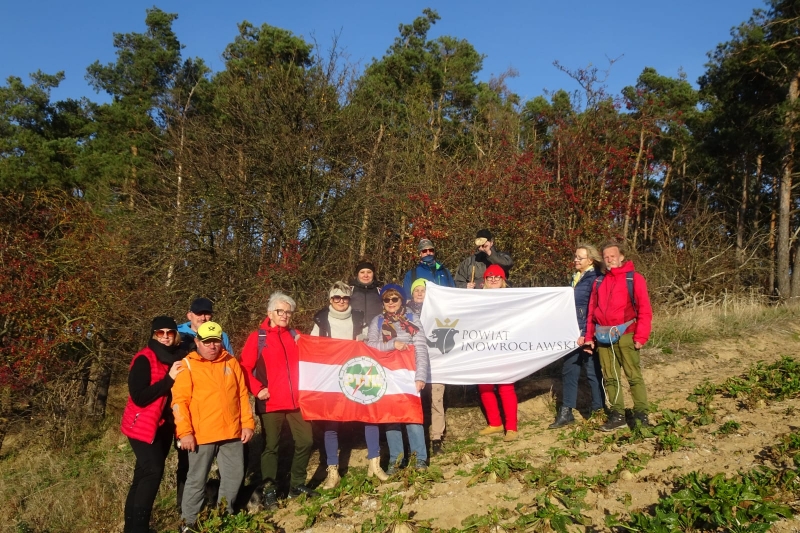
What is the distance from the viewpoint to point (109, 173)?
17.2m

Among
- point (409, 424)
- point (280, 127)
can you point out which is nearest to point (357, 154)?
point (280, 127)

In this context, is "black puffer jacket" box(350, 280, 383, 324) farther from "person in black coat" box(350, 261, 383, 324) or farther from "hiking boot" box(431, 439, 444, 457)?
"hiking boot" box(431, 439, 444, 457)

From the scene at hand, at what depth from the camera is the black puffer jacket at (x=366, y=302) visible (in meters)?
6.27

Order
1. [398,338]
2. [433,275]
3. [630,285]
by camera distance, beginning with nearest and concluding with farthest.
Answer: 1. [630,285]
2. [398,338]
3. [433,275]

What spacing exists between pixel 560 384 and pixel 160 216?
32.7 feet

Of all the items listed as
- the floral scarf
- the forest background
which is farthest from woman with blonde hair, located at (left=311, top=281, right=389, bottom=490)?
A: the forest background

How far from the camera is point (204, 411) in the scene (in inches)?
180

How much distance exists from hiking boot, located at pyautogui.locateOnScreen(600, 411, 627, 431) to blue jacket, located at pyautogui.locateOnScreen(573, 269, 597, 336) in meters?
1.03

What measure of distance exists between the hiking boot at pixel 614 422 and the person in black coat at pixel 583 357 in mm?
371

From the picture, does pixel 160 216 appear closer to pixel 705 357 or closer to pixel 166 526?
pixel 166 526

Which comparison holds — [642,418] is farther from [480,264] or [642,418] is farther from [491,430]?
[480,264]

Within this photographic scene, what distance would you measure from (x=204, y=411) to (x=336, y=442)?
1.57m

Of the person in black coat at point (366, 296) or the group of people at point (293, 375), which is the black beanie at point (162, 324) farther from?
the person in black coat at point (366, 296)

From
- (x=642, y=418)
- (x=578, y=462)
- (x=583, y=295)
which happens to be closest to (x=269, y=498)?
(x=578, y=462)
